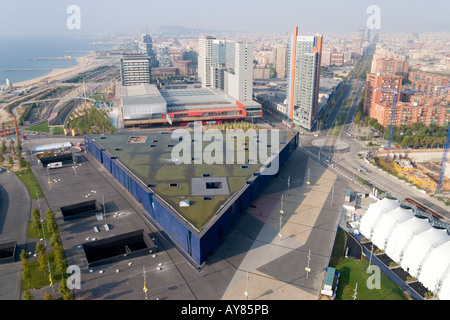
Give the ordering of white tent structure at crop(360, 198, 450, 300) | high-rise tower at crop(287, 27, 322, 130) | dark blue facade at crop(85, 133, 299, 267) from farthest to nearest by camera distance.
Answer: high-rise tower at crop(287, 27, 322, 130) → dark blue facade at crop(85, 133, 299, 267) → white tent structure at crop(360, 198, 450, 300)

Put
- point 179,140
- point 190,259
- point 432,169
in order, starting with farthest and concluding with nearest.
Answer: point 432,169 → point 179,140 → point 190,259

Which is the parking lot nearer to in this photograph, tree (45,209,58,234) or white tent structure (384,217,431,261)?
tree (45,209,58,234)

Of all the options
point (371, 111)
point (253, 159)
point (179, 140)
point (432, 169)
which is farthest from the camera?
point (371, 111)

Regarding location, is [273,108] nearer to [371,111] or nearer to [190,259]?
[371,111]

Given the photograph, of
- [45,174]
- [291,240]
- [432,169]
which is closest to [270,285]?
[291,240]

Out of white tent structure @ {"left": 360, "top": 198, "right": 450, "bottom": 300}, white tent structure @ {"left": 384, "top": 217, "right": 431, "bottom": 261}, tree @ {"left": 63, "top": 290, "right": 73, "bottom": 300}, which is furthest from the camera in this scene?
white tent structure @ {"left": 384, "top": 217, "right": 431, "bottom": 261}

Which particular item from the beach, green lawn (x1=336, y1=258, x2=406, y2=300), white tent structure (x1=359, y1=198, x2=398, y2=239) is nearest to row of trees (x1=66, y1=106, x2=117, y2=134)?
the beach

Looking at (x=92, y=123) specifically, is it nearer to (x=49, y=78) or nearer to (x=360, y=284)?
(x=360, y=284)
